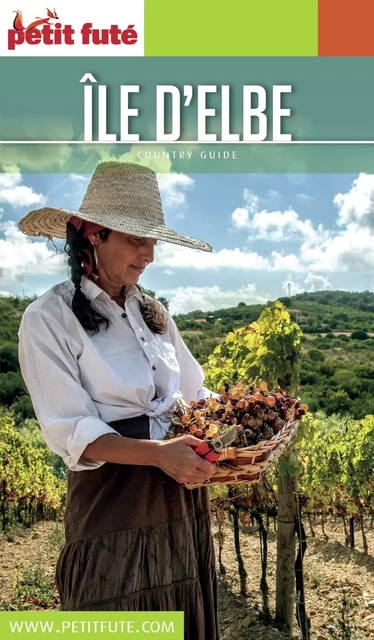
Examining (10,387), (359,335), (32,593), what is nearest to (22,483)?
(32,593)

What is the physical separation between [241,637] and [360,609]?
36.8 inches

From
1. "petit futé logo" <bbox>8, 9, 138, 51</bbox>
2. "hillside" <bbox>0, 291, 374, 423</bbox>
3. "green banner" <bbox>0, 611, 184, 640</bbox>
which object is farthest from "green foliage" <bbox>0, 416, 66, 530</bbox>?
"hillside" <bbox>0, 291, 374, 423</bbox>

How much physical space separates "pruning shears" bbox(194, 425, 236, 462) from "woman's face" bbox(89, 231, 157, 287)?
0.53 m

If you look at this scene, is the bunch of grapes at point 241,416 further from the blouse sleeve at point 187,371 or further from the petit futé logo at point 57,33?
the petit futé logo at point 57,33

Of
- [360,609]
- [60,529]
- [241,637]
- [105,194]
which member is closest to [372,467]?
[360,609]

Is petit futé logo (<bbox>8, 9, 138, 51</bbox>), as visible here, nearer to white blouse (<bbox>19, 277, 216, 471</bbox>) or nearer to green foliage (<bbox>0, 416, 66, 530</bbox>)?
white blouse (<bbox>19, 277, 216, 471</bbox>)

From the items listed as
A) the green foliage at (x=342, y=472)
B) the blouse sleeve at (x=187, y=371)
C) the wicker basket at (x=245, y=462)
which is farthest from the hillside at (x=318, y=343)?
the wicker basket at (x=245, y=462)

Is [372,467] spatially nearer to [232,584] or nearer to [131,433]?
[232,584]

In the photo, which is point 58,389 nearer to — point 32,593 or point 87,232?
point 87,232

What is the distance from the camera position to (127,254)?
6.48ft

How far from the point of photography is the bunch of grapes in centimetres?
183

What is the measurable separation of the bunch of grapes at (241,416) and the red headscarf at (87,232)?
493 mm

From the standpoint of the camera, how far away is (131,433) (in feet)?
6.29

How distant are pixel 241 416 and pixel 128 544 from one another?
0.48 metres
